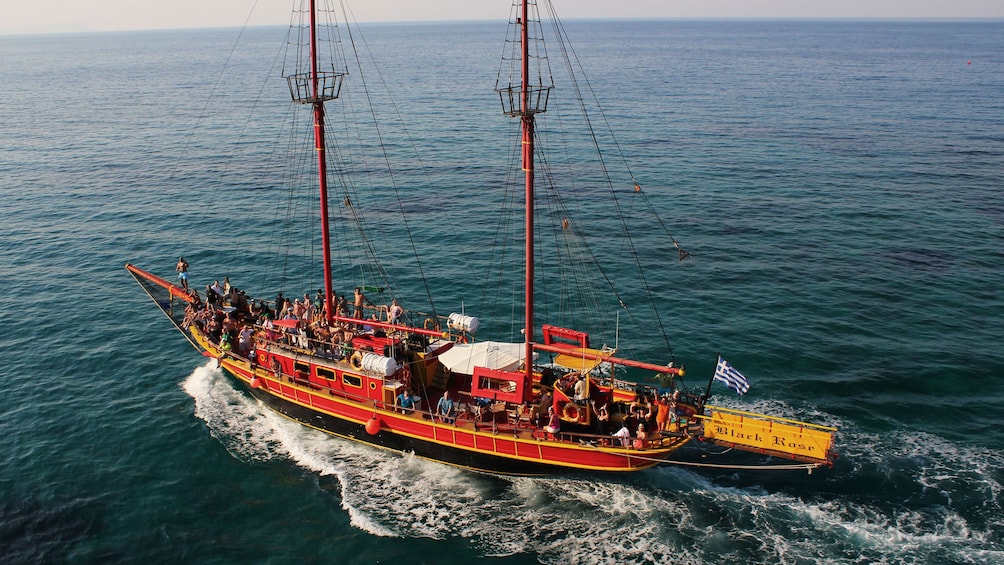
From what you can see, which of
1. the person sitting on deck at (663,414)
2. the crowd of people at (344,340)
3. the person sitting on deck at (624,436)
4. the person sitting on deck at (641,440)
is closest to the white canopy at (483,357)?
the crowd of people at (344,340)

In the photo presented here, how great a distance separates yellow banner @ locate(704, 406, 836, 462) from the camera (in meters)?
27.1

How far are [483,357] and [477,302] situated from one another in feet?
48.6

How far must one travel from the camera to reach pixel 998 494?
2916cm

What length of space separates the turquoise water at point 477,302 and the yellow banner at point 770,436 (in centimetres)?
290

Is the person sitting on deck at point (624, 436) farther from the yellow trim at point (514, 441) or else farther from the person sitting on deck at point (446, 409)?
the person sitting on deck at point (446, 409)

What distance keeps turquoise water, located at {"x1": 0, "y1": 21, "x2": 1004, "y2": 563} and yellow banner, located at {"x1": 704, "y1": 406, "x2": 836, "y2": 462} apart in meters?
2.90

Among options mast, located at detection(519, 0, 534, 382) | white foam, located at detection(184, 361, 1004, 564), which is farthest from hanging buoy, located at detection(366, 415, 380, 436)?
mast, located at detection(519, 0, 534, 382)

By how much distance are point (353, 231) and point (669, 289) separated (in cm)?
2554

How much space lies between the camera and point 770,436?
27578 mm

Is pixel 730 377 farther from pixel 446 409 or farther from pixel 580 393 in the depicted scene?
pixel 446 409

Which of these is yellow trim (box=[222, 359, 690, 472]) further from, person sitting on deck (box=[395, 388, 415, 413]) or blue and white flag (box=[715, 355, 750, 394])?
blue and white flag (box=[715, 355, 750, 394])

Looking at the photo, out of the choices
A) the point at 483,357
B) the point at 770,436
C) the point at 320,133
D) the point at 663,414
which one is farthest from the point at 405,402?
the point at 770,436

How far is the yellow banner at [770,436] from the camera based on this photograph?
27.1m

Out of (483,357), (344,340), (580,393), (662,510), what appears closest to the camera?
(662,510)
